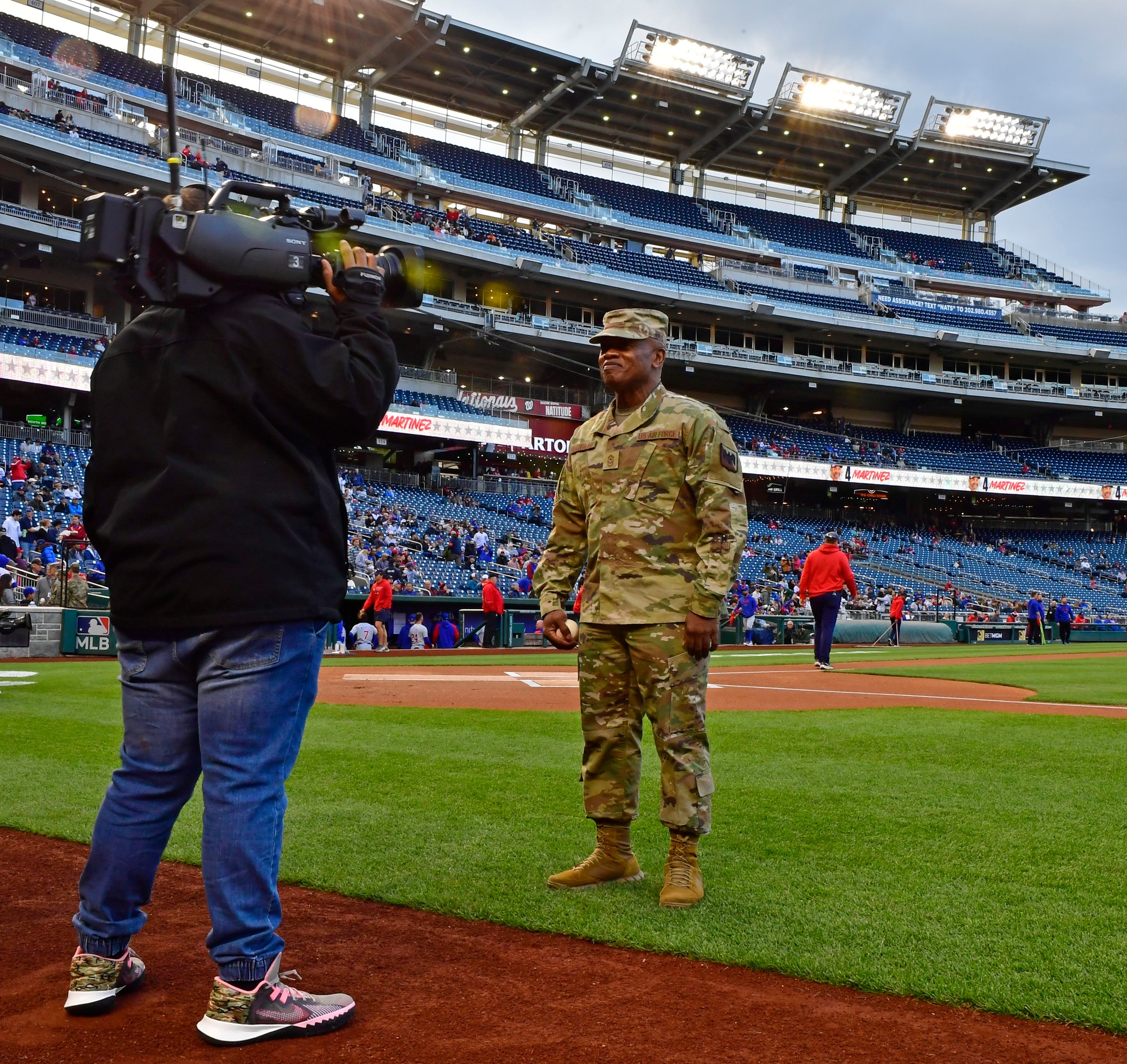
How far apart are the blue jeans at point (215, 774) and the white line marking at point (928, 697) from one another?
29.0 ft

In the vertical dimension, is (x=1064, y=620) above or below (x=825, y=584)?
below

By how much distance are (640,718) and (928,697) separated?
767cm

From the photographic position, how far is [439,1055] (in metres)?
2.28

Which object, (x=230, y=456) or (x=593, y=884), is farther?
(x=593, y=884)

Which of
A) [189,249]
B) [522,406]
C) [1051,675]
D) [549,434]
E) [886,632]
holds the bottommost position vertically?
[886,632]

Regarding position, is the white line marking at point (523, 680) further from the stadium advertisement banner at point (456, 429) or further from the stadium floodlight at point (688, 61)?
the stadium floodlight at point (688, 61)

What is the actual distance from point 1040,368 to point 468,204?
107 ft

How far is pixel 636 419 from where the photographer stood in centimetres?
399

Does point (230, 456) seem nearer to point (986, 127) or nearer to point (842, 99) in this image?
point (842, 99)

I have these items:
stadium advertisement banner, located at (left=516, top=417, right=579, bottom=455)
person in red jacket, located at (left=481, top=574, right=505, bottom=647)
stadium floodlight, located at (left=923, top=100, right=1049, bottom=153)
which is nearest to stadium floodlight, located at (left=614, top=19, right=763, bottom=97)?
stadium floodlight, located at (left=923, top=100, right=1049, bottom=153)

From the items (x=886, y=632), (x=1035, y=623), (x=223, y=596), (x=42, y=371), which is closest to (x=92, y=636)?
(x=42, y=371)

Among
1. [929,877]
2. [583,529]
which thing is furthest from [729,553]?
[929,877]

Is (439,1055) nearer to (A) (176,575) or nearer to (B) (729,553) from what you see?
(A) (176,575)

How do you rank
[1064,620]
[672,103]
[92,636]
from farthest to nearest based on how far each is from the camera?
[672,103]
[1064,620]
[92,636]
